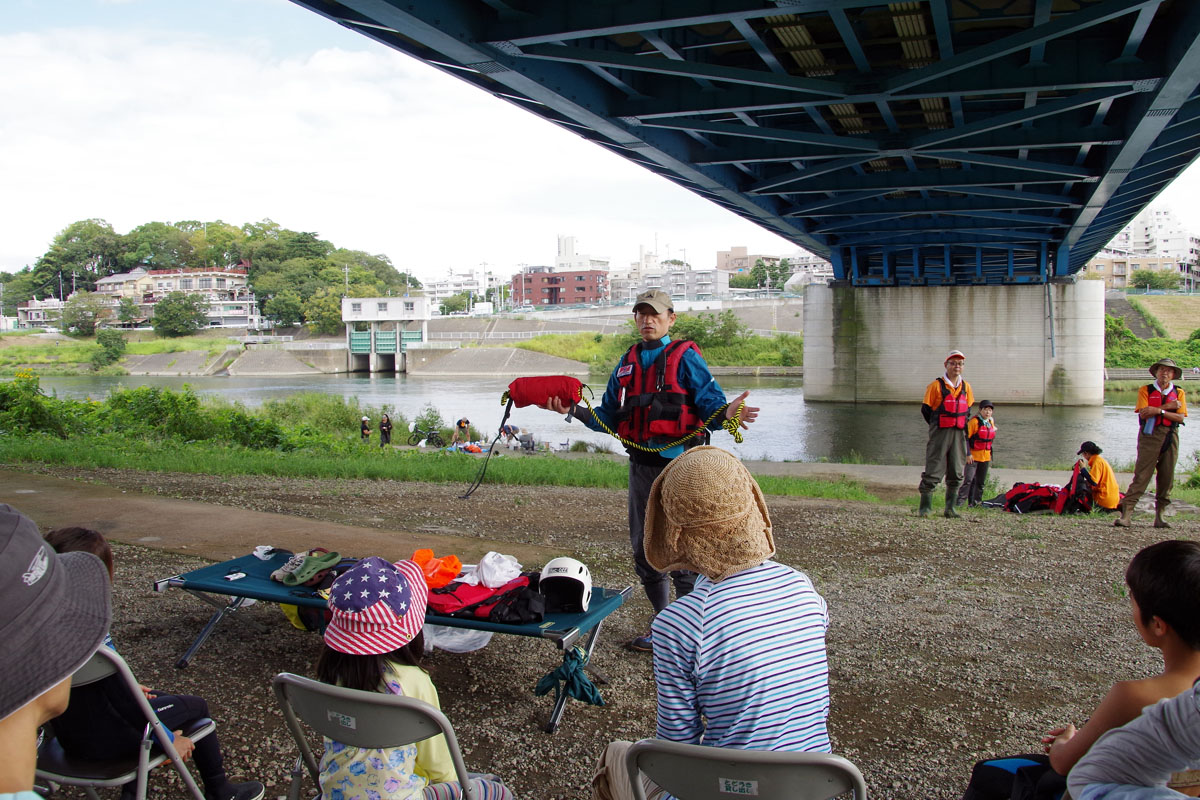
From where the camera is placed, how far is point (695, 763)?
1.84 meters

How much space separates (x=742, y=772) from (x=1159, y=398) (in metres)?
8.98

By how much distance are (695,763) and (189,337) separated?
9099 centimetres

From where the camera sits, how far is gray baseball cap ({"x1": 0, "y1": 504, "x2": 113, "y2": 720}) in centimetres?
116

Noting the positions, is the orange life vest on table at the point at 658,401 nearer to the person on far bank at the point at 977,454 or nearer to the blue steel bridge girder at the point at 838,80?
the blue steel bridge girder at the point at 838,80

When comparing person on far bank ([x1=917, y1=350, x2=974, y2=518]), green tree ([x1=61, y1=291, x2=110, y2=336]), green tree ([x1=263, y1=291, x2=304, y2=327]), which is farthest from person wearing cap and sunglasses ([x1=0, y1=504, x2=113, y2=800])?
green tree ([x1=263, y1=291, x2=304, y2=327])

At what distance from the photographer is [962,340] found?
3900 cm

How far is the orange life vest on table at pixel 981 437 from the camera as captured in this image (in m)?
11.3

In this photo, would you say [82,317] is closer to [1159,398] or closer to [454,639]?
[1159,398]

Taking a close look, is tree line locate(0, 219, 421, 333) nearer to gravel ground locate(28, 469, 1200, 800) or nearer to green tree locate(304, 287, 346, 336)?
green tree locate(304, 287, 346, 336)

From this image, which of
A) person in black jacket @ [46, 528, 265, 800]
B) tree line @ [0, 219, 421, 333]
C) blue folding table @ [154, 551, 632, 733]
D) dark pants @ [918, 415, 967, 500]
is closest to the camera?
person in black jacket @ [46, 528, 265, 800]

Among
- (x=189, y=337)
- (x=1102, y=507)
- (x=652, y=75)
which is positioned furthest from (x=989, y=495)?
(x=189, y=337)

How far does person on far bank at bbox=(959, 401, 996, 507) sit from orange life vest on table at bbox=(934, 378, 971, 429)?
2322 mm

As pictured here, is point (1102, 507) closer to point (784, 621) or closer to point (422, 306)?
point (784, 621)

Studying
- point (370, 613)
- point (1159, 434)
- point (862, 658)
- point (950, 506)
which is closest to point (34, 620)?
point (370, 613)
